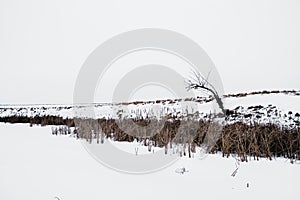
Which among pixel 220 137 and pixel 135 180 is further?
pixel 220 137

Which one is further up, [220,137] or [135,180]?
[220,137]

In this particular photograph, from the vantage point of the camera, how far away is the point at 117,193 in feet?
10.0

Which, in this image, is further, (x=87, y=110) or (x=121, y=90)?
(x=87, y=110)

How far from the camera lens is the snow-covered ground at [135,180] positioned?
3.02 meters

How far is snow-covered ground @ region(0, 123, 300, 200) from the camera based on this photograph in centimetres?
302

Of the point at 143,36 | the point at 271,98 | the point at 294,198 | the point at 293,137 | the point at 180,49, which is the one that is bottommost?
the point at 294,198

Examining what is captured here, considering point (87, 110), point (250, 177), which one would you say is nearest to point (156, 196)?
point (250, 177)

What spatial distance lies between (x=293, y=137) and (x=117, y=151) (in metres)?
3.78

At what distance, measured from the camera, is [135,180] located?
11.8 ft

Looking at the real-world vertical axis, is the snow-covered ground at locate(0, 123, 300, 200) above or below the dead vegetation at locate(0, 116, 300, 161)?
below

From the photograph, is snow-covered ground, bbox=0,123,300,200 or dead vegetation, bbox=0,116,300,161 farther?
dead vegetation, bbox=0,116,300,161

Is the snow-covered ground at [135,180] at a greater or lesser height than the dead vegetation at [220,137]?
lesser

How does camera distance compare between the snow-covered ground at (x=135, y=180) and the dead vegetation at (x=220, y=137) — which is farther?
the dead vegetation at (x=220, y=137)

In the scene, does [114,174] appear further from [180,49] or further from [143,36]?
[143,36]
